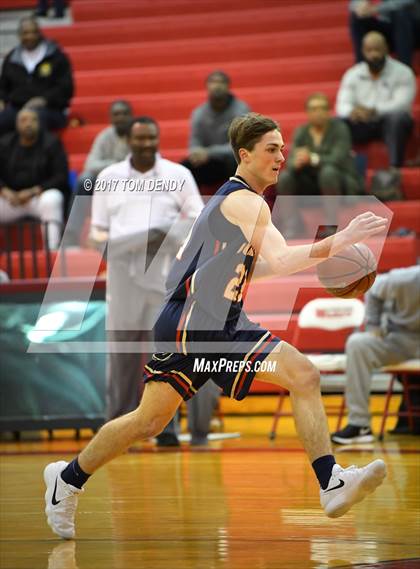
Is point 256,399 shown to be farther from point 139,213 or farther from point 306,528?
point 306,528

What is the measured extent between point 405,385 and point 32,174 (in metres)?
4.59

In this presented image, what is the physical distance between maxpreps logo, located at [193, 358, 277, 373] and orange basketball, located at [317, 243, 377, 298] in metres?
0.43

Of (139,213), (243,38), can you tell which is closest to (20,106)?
(243,38)

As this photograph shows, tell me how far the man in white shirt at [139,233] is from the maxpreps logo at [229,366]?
3508 millimetres

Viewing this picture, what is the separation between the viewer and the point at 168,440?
8430 mm

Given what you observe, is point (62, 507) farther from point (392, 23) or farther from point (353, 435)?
point (392, 23)

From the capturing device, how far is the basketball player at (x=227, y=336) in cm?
478

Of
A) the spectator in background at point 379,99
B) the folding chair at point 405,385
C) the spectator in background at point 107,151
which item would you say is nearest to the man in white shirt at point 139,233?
the folding chair at point 405,385

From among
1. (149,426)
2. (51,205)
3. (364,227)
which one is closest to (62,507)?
(149,426)

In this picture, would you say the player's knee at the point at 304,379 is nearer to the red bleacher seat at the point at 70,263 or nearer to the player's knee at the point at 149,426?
the player's knee at the point at 149,426

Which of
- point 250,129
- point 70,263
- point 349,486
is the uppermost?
point 250,129

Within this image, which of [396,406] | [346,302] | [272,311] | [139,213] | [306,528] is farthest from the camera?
[272,311]

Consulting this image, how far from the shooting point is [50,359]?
8.99 meters

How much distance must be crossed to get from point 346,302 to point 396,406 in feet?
4.09
